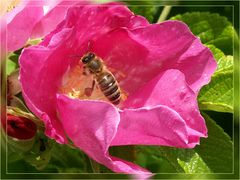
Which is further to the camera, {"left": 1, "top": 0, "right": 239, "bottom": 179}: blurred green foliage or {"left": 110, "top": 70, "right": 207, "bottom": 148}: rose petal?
{"left": 1, "top": 0, "right": 239, "bottom": 179}: blurred green foliage

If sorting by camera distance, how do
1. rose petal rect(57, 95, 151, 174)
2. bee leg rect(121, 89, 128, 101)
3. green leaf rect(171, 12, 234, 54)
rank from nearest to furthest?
1. rose petal rect(57, 95, 151, 174)
2. bee leg rect(121, 89, 128, 101)
3. green leaf rect(171, 12, 234, 54)

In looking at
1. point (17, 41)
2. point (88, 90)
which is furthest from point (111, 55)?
point (17, 41)

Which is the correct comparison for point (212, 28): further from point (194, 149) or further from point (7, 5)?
point (7, 5)

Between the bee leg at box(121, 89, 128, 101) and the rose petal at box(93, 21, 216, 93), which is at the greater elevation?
the rose petal at box(93, 21, 216, 93)

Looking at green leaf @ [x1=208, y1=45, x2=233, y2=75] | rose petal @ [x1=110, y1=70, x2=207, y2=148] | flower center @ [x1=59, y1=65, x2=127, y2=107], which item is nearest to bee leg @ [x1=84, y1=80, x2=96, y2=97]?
flower center @ [x1=59, y1=65, x2=127, y2=107]

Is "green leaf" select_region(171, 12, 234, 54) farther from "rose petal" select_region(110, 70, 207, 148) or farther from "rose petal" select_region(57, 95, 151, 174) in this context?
"rose petal" select_region(57, 95, 151, 174)

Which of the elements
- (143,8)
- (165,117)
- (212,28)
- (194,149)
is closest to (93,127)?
(165,117)

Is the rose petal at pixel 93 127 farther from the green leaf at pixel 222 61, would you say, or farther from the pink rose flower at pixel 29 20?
the green leaf at pixel 222 61
